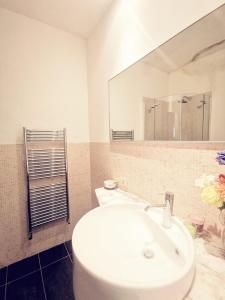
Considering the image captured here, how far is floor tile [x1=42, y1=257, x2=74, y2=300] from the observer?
Answer: 4.14 ft

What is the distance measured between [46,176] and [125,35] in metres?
1.49

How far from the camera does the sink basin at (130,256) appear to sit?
47cm

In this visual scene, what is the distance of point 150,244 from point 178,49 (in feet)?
3.61

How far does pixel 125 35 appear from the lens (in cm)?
122

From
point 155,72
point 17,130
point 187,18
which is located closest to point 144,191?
point 155,72

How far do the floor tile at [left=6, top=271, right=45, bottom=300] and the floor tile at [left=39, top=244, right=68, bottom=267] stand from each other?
0.16 metres

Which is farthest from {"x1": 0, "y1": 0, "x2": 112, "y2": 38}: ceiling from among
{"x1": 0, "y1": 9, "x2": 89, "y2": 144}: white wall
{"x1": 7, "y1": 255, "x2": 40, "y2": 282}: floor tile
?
{"x1": 7, "y1": 255, "x2": 40, "y2": 282}: floor tile

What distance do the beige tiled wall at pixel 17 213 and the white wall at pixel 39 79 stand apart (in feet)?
0.54

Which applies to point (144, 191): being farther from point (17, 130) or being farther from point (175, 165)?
point (17, 130)

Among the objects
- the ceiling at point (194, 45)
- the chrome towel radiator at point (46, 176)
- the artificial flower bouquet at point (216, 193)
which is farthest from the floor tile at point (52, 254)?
the ceiling at point (194, 45)

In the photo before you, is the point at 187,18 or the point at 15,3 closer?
the point at 187,18

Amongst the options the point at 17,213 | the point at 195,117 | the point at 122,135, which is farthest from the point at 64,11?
the point at 17,213

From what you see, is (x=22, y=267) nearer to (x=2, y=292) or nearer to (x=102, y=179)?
(x=2, y=292)

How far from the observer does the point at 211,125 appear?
78 centimetres
